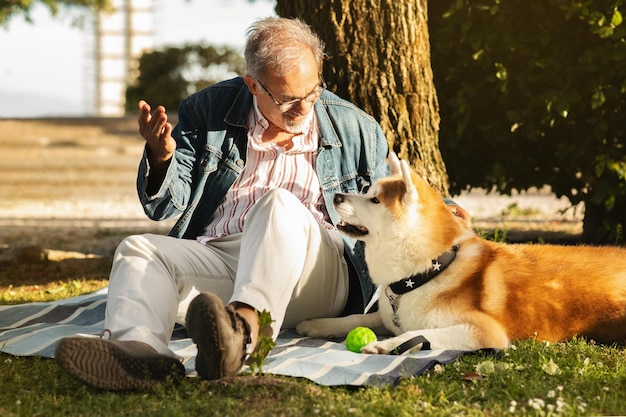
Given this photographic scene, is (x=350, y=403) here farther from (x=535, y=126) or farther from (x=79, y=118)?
(x=79, y=118)

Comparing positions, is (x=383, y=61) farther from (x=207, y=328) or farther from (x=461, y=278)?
(x=207, y=328)

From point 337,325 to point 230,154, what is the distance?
1055 millimetres

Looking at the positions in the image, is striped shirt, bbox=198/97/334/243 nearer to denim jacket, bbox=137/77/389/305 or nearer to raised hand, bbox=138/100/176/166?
denim jacket, bbox=137/77/389/305

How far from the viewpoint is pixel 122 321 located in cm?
324

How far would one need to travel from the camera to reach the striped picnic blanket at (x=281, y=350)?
330cm

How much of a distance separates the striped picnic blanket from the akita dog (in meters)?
0.31

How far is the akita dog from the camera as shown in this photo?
375cm

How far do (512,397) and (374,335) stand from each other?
2.96ft

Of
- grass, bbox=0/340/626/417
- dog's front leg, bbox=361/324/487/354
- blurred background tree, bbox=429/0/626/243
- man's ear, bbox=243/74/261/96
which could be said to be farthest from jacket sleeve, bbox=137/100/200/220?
blurred background tree, bbox=429/0/626/243

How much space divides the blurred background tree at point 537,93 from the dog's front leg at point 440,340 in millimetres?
3437

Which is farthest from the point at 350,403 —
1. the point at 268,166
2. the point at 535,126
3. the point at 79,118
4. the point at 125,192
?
the point at 79,118

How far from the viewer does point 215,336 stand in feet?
9.70

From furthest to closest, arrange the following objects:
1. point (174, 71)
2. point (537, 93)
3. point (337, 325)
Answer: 1. point (174, 71)
2. point (537, 93)
3. point (337, 325)

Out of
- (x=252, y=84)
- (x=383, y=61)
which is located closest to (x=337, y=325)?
(x=252, y=84)
